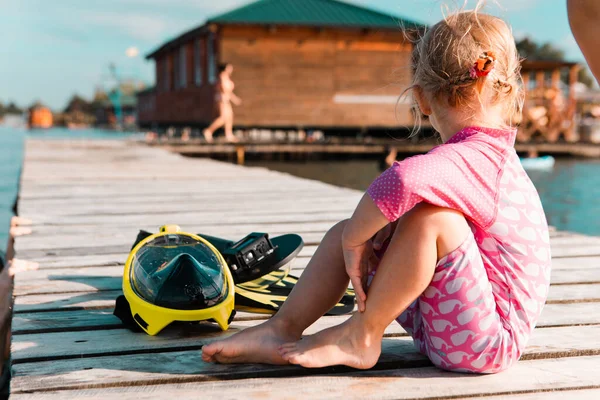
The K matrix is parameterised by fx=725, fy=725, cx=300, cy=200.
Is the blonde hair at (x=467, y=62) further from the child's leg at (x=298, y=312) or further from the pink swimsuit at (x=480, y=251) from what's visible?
the child's leg at (x=298, y=312)

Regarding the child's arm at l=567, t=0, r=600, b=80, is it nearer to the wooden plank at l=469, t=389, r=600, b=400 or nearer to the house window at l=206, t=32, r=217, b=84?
the wooden plank at l=469, t=389, r=600, b=400

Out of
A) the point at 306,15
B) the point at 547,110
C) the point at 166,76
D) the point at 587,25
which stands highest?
the point at 306,15

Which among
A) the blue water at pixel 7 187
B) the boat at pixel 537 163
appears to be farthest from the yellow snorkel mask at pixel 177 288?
the boat at pixel 537 163

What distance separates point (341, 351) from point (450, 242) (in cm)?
41

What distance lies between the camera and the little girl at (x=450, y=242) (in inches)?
69.3

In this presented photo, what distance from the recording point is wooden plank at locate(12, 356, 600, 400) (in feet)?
5.79

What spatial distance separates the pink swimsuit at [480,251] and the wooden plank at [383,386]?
0.06m

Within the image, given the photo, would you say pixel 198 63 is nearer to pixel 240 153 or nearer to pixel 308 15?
Answer: pixel 308 15

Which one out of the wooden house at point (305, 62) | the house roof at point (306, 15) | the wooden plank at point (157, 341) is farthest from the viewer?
the wooden house at point (305, 62)

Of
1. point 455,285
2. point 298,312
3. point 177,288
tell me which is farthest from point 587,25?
point 177,288

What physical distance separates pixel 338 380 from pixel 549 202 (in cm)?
1102

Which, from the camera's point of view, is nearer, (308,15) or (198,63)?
(308,15)

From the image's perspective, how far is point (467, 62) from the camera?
182 cm

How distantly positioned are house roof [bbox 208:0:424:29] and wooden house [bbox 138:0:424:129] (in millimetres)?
29
